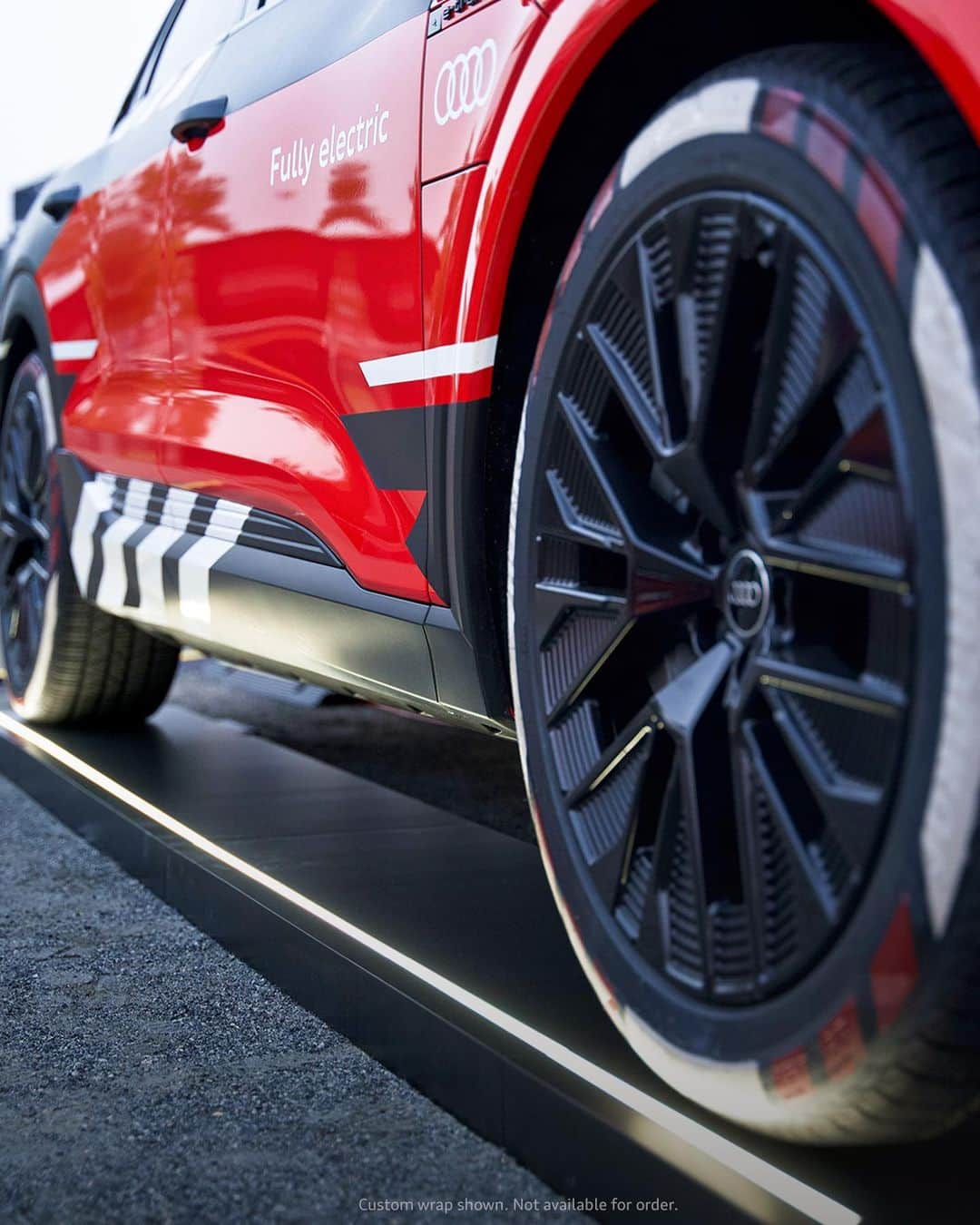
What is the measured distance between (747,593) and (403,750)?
2.25 metres

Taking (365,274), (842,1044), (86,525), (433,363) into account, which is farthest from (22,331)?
(842,1044)

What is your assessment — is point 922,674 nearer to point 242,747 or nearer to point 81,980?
point 81,980

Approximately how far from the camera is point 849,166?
3.13 ft

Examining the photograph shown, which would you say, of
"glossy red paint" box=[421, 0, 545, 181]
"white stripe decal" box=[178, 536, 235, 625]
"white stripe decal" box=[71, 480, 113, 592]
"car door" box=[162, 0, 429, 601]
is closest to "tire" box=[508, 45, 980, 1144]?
"glossy red paint" box=[421, 0, 545, 181]

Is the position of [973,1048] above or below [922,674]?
below

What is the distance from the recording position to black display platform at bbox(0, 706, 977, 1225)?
1046mm

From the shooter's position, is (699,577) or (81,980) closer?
(699,577)

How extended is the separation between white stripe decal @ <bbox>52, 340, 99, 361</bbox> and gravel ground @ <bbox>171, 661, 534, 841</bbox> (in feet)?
3.18

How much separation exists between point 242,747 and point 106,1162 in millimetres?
1690

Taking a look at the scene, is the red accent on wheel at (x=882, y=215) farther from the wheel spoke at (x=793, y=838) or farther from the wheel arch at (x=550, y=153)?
the wheel spoke at (x=793, y=838)

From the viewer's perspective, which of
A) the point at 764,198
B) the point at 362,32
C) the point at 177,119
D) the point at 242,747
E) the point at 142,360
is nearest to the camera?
the point at 764,198

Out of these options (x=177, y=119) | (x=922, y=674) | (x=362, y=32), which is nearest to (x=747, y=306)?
(x=922, y=674)

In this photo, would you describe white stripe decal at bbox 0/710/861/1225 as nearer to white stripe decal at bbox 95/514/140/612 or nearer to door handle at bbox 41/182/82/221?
white stripe decal at bbox 95/514/140/612

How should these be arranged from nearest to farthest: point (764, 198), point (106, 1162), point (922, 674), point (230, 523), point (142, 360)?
1. point (922, 674)
2. point (764, 198)
3. point (106, 1162)
4. point (230, 523)
5. point (142, 360)
